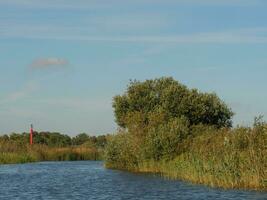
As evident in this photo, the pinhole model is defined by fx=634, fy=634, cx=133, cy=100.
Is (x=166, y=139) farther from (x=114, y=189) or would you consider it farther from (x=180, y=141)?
(x=114, y=189)

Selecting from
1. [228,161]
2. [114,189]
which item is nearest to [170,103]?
[114,189]

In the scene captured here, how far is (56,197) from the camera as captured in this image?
112ft

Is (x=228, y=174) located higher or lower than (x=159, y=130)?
lower

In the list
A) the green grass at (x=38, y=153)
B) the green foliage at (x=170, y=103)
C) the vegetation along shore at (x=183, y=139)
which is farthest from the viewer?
the green grass at (x=38, y=153)

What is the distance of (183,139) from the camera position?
4956cm

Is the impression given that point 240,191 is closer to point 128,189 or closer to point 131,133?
point 128,189

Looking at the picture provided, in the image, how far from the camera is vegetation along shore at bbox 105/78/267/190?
112ft

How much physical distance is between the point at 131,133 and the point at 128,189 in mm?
19060

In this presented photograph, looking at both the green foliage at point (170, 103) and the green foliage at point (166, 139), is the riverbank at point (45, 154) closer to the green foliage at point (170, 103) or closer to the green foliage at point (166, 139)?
the green foliage at point (170, 103)

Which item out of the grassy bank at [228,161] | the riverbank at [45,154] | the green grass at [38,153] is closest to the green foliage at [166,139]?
the grassy bank at [228,161]

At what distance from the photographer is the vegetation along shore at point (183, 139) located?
112 feet

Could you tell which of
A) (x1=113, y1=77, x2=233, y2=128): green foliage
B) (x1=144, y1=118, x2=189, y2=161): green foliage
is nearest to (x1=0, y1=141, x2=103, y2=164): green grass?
(x1=113, y1=77, x2=233, y2=128): green foliage

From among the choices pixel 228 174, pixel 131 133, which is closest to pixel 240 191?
pixel 228 174

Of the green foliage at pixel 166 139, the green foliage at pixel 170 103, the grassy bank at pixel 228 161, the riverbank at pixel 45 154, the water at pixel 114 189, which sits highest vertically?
the green foliage at pixel 170 103
